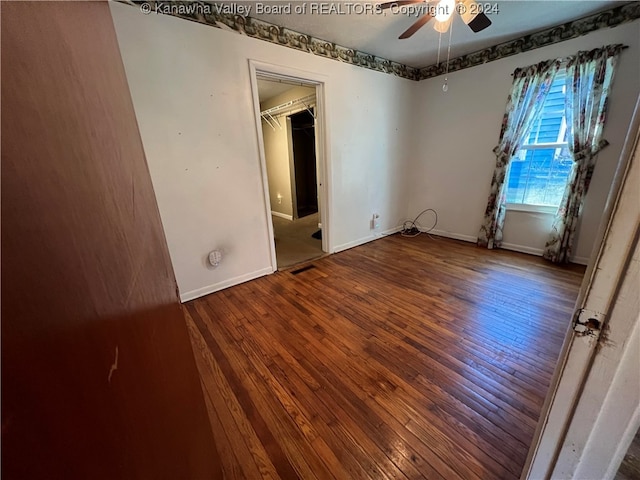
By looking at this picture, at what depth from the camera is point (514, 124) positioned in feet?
9.67

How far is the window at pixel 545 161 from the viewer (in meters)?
2.71

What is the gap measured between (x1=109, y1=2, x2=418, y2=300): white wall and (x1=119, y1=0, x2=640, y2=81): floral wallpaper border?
0.06 m

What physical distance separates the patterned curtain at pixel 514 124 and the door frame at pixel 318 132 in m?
2.15

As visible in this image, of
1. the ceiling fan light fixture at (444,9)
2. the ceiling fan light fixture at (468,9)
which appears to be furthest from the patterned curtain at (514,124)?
the ceiling fan light fixture at (444,9)

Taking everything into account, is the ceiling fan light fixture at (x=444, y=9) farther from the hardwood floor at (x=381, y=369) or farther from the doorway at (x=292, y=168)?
the hardwood floor at (x=381, y=369)

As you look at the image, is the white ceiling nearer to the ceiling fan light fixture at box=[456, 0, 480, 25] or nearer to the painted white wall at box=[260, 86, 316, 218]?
the ceiling fan light fixture at box=[456, 0, 480, 25]

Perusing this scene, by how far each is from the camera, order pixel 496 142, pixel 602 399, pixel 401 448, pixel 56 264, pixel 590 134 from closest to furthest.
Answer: pixel 56 264
pixel 602 399
pixel 401 448
pixel 590 134
pixel 496 142

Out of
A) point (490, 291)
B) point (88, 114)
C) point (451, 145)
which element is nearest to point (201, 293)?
point (88, 114)

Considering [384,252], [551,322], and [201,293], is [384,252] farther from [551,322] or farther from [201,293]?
[201,293]

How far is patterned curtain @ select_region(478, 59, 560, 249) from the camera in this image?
2697 mm

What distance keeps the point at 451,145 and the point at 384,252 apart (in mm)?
1884

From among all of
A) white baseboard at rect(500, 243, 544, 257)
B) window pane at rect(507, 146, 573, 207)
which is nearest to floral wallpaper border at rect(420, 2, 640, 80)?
window pane at rect(507, 146, 573, 207)

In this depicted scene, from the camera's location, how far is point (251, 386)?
1.41 metres

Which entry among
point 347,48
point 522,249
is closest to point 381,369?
point 522,249
